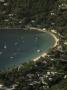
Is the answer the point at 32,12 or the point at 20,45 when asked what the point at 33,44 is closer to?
the point at 20,45

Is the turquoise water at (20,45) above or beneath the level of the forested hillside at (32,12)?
beneath

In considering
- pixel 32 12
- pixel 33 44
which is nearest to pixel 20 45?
pixel 33 44

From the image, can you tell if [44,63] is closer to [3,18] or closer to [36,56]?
[36,56]

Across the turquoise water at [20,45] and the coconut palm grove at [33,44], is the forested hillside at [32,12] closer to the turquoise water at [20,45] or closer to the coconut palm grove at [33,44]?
the coconut palm grove at [33,44]

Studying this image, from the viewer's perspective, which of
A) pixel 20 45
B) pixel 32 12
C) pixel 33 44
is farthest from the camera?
pixel 32 12

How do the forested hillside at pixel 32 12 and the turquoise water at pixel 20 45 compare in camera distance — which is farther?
the forested hillside at pixel 32 12

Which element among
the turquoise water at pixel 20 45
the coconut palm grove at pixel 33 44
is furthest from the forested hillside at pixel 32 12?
the turquoise water at pixel 20 45

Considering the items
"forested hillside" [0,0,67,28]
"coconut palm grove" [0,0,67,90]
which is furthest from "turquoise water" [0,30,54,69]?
"forested hillside" [0,0,67,28]

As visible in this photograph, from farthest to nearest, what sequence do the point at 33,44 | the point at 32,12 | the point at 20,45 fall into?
1. the point at 32,12
2. the point at 33,44
3. the point at 20,45
